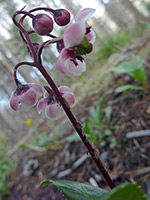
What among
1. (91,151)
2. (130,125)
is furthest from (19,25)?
(130,125)

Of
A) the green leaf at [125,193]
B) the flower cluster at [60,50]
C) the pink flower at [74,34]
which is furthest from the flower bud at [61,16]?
the green leaf at [125,193]

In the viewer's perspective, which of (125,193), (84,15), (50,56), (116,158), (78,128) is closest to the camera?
(125,193)

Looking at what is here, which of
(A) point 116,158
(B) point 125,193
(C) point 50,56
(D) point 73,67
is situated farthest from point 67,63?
(C) point 50,56

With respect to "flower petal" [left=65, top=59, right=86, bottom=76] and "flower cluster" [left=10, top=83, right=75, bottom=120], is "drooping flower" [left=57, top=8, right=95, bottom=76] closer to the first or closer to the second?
"flower petal" [left=65, top=59, right=86, bottom=76]

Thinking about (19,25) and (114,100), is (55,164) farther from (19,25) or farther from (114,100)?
(19,25)

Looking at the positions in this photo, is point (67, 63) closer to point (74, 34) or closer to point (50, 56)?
point (74, 34)

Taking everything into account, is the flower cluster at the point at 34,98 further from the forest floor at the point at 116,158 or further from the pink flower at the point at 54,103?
the forest floor at the point at 116,158
